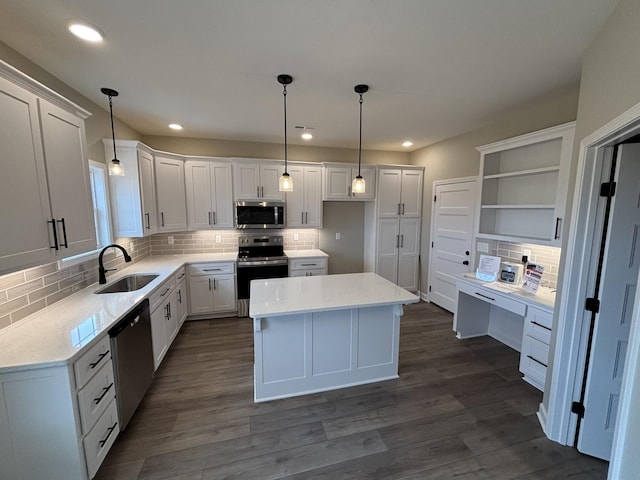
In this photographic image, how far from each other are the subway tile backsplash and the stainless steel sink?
21 cm

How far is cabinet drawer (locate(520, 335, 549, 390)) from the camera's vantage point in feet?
8.23

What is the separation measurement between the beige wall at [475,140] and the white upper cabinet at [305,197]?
76.7 inches

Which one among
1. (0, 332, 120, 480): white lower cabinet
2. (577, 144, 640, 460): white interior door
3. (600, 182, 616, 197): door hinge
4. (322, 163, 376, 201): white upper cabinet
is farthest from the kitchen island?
(322, 163, 376, 201): white upper cabinet

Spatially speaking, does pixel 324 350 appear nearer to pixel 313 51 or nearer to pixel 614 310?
pixel 614 310

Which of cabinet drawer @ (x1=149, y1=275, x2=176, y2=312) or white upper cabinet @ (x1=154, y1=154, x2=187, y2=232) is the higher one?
white upper cabinet @ (x1=154, y1=154, x2=187, y2=232)

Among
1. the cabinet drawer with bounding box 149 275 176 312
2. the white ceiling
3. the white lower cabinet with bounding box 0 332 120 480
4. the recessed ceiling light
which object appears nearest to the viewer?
the white lower cabinet with bounding box 0 332 120 480

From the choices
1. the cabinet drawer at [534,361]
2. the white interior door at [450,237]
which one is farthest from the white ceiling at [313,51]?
the cabinet drawer at [534,361]

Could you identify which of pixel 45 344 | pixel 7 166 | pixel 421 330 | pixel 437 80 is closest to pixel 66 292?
pixel 45 344

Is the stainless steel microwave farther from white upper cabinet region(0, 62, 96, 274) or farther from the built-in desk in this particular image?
the built-in desk

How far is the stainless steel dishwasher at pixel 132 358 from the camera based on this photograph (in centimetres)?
191

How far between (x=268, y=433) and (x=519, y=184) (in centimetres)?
367

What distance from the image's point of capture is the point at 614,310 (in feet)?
5.69

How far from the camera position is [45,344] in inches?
60.1

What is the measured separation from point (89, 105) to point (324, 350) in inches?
135
